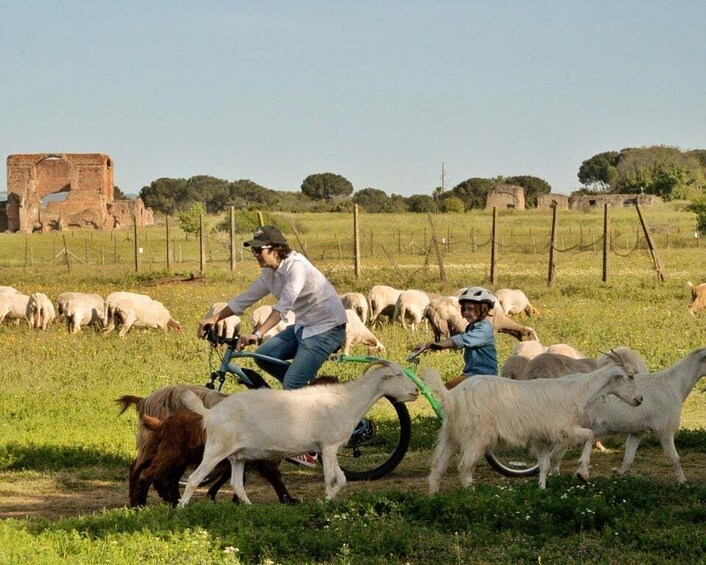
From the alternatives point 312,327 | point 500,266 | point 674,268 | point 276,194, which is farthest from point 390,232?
point 276,194

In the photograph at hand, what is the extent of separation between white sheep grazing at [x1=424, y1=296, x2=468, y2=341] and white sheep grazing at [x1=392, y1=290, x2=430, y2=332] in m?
1.88

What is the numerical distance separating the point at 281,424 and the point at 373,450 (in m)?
2.70

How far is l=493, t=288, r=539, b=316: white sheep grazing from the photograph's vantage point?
2370 centimetres

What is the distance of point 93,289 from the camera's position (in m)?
30.8

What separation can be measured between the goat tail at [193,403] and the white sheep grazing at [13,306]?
1676 cm

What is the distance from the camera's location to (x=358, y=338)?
19375 millimetres

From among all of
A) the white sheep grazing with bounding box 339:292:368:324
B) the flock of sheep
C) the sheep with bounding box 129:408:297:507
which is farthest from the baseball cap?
the white sheep grazing with bounding box 339:292:368:324

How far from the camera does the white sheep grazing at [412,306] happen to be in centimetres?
2311

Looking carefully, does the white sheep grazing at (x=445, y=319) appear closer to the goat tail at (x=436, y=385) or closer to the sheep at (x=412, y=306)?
the sheep at (x=412, y=306)

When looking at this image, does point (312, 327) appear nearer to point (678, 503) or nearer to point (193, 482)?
point (193, 482)

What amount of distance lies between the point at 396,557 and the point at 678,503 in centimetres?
243

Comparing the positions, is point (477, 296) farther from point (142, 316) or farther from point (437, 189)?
point (437, 189)

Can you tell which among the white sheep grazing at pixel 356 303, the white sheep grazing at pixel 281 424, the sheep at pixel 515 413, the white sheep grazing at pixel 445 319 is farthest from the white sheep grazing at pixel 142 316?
the sheep at pixel 515 413

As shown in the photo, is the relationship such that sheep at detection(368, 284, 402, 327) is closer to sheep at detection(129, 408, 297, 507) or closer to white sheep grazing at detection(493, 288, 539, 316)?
white sheep grazing at detection(493, 288, 539, 316)
